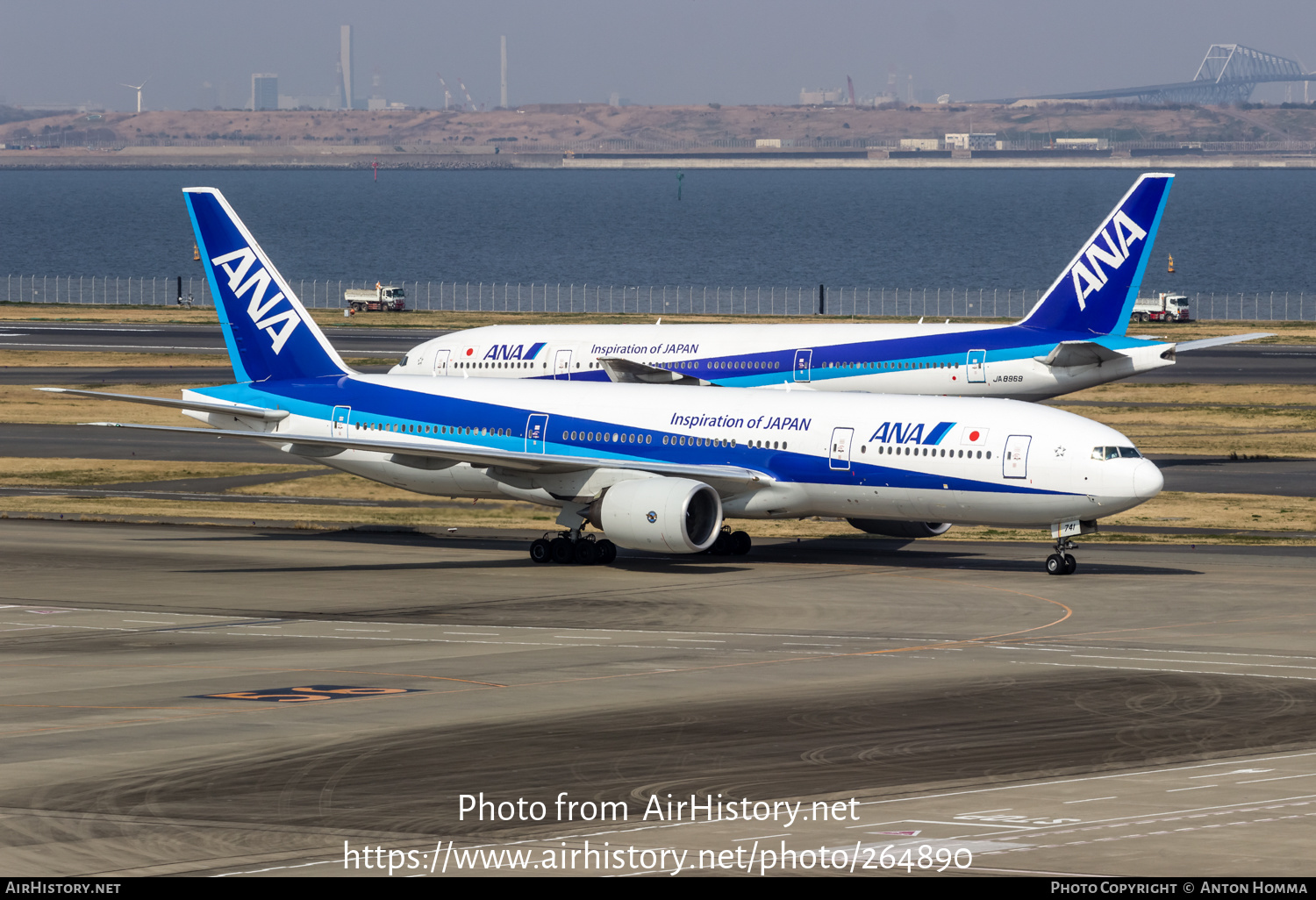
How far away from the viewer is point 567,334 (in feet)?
244

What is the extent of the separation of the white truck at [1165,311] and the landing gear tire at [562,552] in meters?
90.7

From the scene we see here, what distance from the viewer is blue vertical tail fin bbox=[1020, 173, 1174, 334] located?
66.8m

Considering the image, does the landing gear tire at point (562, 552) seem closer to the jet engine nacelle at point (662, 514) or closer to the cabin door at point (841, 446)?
the jet engine nacelle at point (662, 514)

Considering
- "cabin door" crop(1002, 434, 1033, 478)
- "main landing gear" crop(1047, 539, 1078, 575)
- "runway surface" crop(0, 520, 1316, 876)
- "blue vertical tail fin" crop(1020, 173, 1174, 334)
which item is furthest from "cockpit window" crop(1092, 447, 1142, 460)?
"blue vertical tail fin" crop(1020, 173, 1174, 334)

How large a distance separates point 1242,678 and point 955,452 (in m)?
14.8

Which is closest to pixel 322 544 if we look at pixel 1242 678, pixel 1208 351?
pixel 1242 678

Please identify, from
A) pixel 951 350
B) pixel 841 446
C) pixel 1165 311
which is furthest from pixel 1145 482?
pixel 1165 311

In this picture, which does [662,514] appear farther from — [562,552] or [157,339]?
[157,339]

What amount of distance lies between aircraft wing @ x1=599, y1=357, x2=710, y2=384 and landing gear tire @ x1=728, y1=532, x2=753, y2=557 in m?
15.8

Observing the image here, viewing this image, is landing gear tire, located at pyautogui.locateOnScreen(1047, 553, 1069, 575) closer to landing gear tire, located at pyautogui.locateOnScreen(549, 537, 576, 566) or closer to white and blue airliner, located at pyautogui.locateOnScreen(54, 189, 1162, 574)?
white and blue airliner, located at pyautogui.locateOnScreen(54, 189, 1162, 574)

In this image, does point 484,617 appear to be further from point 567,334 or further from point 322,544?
point 567,334

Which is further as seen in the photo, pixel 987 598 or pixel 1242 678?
pixel 987 598

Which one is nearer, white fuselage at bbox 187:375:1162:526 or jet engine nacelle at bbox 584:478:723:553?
white fuselage at bbox 187:375:1162:526

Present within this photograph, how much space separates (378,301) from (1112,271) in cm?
9558
